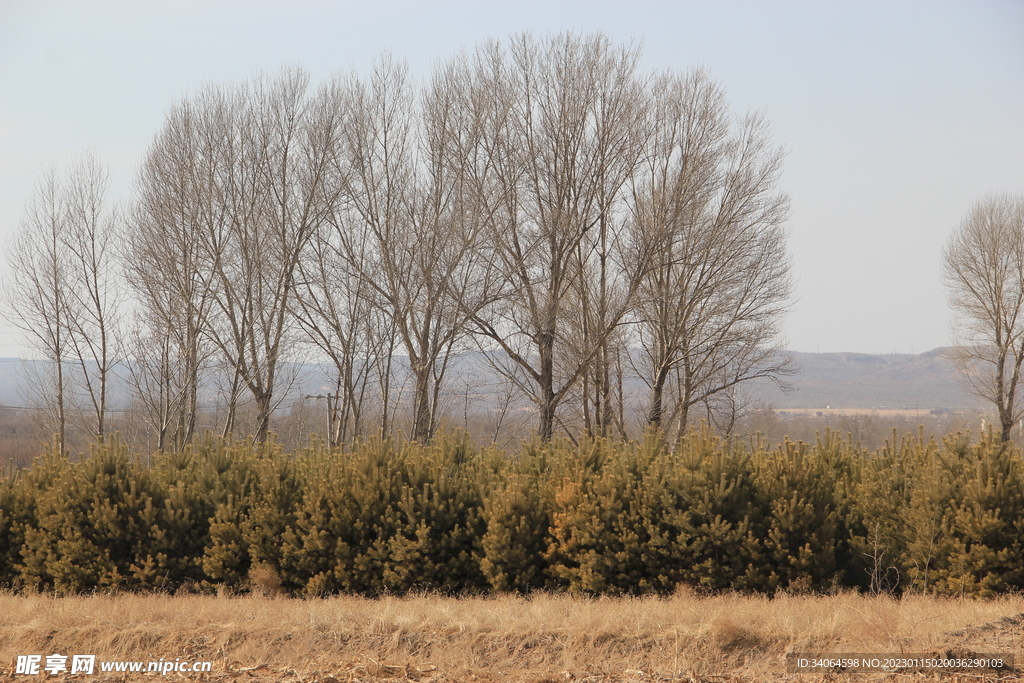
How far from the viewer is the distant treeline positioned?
8.24m

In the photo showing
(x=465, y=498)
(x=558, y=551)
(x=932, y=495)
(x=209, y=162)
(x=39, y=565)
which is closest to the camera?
(x=932, y=495)

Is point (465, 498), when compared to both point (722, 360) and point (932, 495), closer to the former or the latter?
point (932, 495)

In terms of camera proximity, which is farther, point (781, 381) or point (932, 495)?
point (781, 381)

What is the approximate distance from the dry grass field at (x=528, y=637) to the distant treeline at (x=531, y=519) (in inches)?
31.5

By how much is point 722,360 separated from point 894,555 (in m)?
25.0

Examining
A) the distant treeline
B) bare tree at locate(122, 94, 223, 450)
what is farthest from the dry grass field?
bare tree at locate(122, 94, 223, 450)

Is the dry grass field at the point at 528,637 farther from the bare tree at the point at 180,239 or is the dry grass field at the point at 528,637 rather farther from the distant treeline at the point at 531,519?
the bare tree at the point at 180,239

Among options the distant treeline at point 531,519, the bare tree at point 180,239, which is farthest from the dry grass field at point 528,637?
the bare tree at point 180,239

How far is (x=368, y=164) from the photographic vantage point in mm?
23938

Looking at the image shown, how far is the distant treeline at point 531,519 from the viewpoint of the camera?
824cm

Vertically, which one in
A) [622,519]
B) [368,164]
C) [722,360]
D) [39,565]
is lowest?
[39,565]

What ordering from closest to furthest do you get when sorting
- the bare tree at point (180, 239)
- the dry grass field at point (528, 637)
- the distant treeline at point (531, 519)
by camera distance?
the dry grass field at point (528, 637) → the distant treeline at point (531, 519) → the bare tree at point (180, 239)

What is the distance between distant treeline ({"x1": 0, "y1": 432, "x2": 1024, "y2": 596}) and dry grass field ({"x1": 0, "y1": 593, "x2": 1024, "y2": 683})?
2.62 ft

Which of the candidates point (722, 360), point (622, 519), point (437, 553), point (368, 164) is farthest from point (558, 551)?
point (722, 360)
